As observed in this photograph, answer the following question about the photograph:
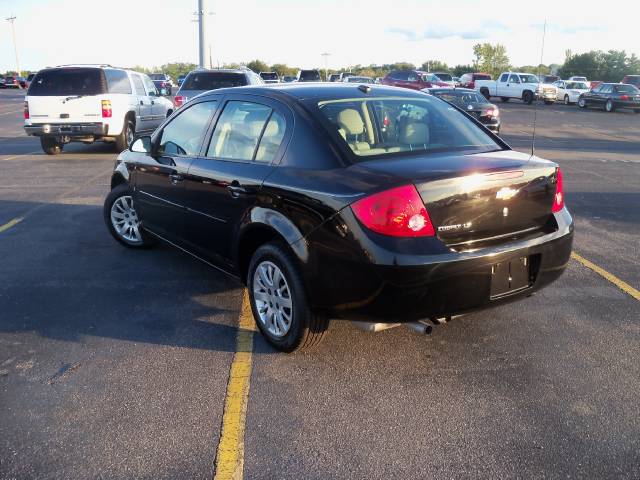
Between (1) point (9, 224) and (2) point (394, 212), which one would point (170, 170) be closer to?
(2) point (394, 212)

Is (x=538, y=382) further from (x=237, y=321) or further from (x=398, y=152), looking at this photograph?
(x=237, y=321)

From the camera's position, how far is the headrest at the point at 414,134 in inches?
161

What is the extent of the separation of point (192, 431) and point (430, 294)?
56.5 inches

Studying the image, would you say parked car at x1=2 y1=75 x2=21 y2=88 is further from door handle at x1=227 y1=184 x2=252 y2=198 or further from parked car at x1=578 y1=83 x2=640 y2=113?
door handle at x1=227 y1=184 x2=252 y2=198

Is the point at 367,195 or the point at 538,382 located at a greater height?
the point at 367,195

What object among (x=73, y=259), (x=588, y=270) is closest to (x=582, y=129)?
(x=588, y=270)

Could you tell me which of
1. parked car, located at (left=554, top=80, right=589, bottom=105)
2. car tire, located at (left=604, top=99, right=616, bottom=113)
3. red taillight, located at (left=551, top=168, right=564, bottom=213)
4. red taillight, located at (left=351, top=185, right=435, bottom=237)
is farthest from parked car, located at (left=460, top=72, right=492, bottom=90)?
red taillight, located at (left=351, top=185, right=435, bottom=237)

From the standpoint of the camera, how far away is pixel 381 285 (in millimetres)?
3336

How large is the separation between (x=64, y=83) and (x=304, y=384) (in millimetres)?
11799

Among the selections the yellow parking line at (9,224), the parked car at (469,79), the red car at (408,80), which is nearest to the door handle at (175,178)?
the yellow parking line at (9,224)

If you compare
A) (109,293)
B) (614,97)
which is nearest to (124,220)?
(109,293)

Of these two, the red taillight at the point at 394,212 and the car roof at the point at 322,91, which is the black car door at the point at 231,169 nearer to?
the car roof at the point at 322,91

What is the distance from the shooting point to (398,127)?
420 cm

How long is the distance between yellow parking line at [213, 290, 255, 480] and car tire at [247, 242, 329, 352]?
0.19m
